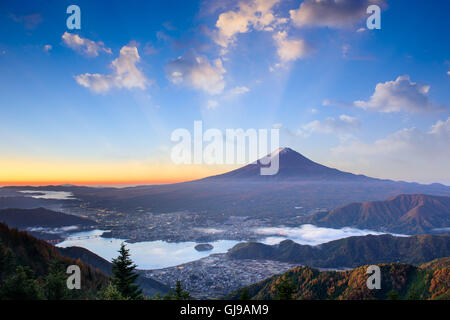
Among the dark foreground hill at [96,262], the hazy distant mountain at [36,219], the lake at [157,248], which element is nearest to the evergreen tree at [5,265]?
the dark foreground hill at [96,262]

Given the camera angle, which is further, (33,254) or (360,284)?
(360,284)

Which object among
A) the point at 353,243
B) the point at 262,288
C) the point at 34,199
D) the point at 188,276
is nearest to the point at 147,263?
the point at 188,276

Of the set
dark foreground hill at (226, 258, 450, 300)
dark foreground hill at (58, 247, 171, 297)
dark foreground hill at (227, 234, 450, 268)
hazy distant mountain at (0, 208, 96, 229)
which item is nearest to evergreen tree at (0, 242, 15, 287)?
dark foreground hill at (226, 258, 450, 300)

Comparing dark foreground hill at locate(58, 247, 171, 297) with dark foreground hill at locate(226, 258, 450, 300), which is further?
dark foreground hill at locate(58, 247, 171, 297)

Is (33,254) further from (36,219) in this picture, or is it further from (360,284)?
(36,219)

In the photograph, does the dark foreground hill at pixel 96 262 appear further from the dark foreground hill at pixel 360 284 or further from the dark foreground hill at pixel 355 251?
the dark foreground hill at pixel 355 251

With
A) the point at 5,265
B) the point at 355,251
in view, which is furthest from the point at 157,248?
the point at 5,265

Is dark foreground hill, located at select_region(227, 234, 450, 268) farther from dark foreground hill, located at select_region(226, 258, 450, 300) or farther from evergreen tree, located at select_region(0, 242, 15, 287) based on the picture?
evergreen tree, located at select_region(0, 242, 15, 287)
